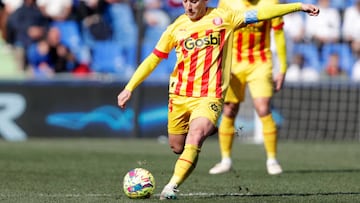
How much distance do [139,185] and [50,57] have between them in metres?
10.4

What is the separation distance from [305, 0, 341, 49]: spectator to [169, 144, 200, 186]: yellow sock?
458 inches

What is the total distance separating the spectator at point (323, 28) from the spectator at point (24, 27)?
5.65 meters

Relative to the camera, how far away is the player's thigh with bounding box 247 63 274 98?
10898mm

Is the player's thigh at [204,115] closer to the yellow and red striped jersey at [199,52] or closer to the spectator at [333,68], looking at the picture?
the yellow and red striped jersey at [199,52]

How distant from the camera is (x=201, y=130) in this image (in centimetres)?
790

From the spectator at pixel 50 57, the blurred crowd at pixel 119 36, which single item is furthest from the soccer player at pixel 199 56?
the spectator at pixel 50 57

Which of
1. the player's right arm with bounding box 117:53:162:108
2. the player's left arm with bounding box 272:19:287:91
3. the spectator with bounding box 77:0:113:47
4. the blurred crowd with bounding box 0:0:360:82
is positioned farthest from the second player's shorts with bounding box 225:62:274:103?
the spectator with bounding box 77:0:113:47

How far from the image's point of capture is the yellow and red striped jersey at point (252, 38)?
11.0 meters

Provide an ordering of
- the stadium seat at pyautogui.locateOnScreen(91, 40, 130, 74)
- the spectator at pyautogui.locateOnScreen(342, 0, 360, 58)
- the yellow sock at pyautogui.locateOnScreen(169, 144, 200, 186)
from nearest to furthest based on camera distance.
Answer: the yellow sock at pyautogui.locateOnScreen(169, 144, 200, 186) < the stadium seat at pyautogui.locateOnScreen(91, 40, 130, 74) < the spectator at pyautogui.locateOnScreen(342, 0, 360, 58)

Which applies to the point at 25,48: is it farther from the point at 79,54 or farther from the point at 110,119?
the point at 110,119

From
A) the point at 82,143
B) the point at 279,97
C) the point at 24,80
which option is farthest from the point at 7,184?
the point at 279,97

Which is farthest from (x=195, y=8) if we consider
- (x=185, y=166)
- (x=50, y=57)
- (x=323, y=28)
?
(x=323, y=28)

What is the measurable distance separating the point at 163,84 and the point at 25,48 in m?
2.92

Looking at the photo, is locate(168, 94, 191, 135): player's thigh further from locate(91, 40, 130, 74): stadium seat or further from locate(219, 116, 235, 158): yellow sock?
locate(91, 40, 130, 74): stadium seat
